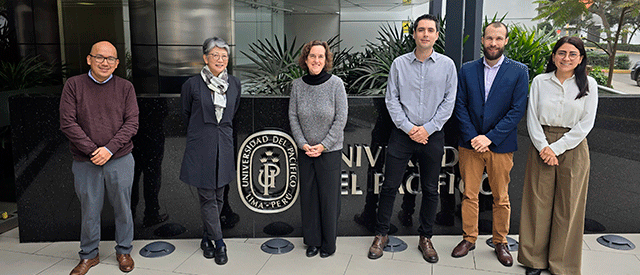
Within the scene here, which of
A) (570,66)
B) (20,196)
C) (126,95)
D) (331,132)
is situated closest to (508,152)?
(570,66)

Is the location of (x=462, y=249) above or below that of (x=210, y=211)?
below

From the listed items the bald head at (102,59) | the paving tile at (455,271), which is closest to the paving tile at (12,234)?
the bald head at (102,59)

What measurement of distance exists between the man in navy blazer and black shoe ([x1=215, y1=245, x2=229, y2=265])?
1.82 meters

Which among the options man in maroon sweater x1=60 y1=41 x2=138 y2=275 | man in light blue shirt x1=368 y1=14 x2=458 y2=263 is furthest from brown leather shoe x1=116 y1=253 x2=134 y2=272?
man in light blue shirt x1=368 y1=14 x2=458 y2=263

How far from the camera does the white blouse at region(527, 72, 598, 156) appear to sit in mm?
3332

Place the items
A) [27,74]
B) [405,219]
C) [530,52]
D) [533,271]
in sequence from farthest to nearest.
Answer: [27,74] → [530,52] → [405,219] → [533,271]

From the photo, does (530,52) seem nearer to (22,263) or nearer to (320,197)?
(320,197)

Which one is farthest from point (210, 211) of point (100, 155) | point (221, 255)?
point (100, 155)

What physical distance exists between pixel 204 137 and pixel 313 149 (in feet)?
2.55

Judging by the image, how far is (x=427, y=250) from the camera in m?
3.88

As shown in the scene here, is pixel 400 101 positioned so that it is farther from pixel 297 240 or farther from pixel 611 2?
pixel 611 2

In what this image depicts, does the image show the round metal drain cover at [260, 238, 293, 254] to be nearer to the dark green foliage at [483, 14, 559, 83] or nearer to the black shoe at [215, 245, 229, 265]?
the black shoe at [215, 245, 229, 265]

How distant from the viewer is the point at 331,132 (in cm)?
364

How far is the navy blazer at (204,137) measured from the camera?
3656 mm
